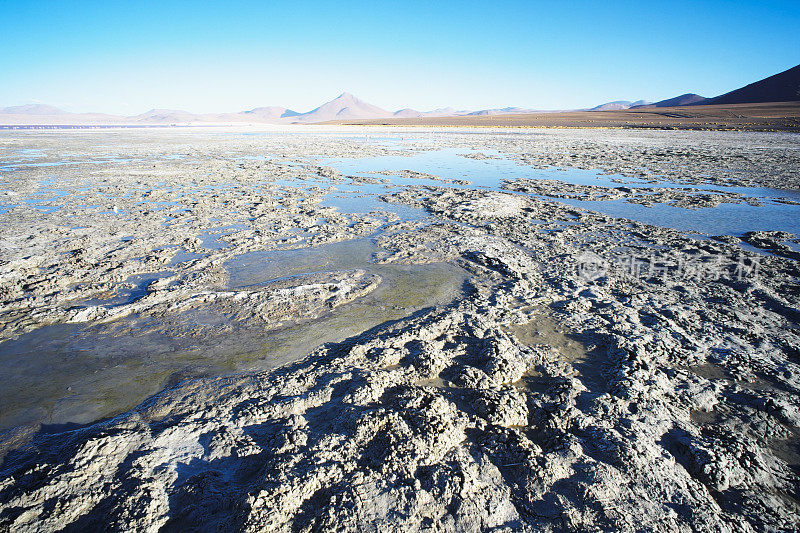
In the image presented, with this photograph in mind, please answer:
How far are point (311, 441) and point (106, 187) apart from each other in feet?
39.8

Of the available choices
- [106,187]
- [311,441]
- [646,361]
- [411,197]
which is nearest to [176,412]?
[311,441]

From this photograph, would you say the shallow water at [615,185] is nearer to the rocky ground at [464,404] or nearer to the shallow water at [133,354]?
the rocky ground at [464,404]

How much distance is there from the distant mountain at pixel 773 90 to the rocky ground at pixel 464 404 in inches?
4079

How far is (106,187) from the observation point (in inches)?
423

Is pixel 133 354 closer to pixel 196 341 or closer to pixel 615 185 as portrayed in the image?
pixel 196 341

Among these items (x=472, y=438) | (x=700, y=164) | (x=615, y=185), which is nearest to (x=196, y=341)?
(x=472, y=438)

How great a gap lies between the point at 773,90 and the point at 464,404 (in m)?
121

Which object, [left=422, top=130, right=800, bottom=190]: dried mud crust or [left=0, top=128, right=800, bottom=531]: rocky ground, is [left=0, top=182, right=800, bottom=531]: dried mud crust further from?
[left=422, top=130, right=800, bottom=190]: dried mud crust

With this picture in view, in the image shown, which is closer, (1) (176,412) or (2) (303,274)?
(1) (176,412)

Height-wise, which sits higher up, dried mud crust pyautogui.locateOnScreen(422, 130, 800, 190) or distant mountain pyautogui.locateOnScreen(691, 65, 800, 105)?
distant mountain pyautogui.locateOnScreen(691, 65, 800, 105)

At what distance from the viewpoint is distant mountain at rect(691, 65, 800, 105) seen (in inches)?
2970

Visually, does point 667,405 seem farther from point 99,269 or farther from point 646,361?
→ point 99,269

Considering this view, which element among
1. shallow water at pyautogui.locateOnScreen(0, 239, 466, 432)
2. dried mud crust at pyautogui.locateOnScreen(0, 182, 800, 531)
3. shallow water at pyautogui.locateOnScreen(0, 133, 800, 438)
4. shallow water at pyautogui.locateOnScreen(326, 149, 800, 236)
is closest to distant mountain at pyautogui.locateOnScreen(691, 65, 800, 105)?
shallow water at pyautogui.locateOnScreen(326, 149, 800, 236)

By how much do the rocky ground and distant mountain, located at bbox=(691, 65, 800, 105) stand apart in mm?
103601
